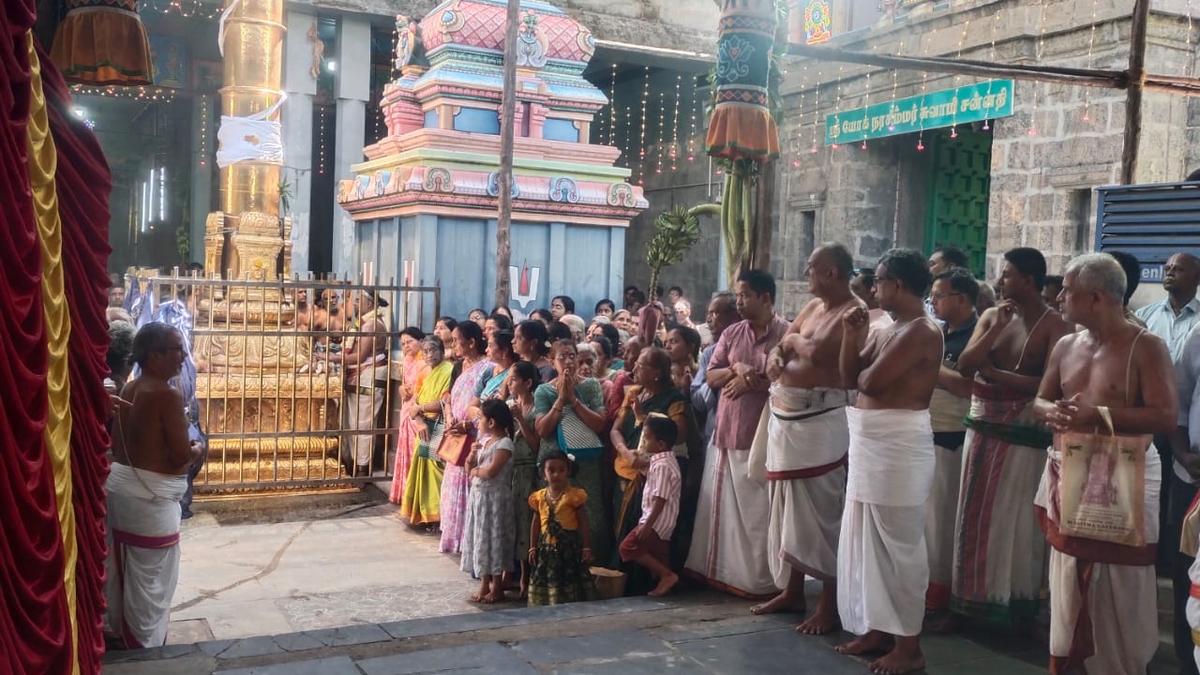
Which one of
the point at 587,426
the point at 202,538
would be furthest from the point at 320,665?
the point at 202,538

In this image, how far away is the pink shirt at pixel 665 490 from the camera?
5.51 metres

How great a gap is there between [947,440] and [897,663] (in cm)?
118

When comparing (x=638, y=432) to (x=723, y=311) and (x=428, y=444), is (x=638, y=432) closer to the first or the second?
(x=723, y=311)

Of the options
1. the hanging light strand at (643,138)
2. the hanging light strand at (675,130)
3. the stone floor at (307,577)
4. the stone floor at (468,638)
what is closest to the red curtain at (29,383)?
the stone floor at (468,638)

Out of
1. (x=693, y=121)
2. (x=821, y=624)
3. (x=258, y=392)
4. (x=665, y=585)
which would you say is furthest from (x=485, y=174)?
(x=693, y=121)

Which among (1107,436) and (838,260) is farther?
(838,260)

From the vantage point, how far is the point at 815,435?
4.66m

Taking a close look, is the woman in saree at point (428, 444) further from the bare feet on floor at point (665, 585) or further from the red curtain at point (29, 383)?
the red curtain at point (29, 383)

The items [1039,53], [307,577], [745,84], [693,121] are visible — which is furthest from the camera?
[693,121]

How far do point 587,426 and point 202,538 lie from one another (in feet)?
10.8

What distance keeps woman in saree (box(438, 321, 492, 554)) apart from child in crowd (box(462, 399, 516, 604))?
1.98ft

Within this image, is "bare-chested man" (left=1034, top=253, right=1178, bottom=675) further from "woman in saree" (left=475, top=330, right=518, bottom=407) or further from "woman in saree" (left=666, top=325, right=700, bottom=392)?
"woman in saree" (left=475, top=330, right=518, bottom=407)

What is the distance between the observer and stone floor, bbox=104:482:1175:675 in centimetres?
416

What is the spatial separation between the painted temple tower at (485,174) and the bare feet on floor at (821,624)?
19.5 ft
